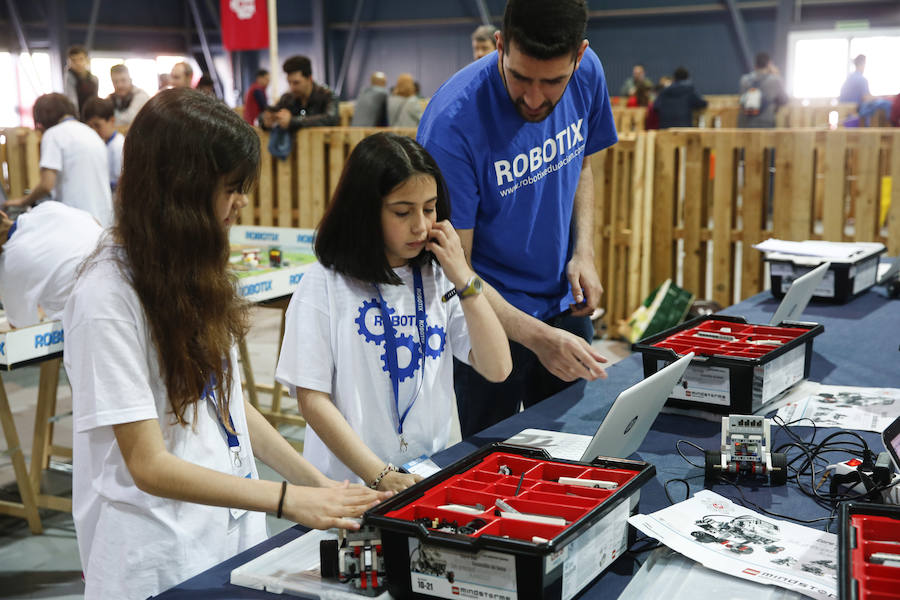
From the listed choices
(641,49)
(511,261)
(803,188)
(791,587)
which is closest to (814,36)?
(641,49)

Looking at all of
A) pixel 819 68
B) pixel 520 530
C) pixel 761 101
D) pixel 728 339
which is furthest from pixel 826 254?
pixel 819 68

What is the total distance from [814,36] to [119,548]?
16482 millimetres

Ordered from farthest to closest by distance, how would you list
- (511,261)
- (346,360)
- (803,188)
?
(803,188) → (511,261) → (346,360)

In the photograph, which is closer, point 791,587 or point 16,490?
point 791,587

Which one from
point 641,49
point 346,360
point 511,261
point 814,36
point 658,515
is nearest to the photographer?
point 658,515

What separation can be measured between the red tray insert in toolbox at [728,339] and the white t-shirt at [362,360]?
677mm

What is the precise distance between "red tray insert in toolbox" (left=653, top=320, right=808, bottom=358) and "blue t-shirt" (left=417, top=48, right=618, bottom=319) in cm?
37

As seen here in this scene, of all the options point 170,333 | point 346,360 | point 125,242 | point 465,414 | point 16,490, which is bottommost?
point 16,490

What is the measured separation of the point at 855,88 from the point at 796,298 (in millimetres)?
11633

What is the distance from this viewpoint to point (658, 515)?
154 cm

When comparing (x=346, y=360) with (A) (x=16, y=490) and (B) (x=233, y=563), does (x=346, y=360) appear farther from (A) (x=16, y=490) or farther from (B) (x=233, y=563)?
(A) (x=16, y=490)

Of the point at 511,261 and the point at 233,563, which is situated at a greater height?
the point at 511,261

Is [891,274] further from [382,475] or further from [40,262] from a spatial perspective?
[40,262]

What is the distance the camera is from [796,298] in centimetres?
269
